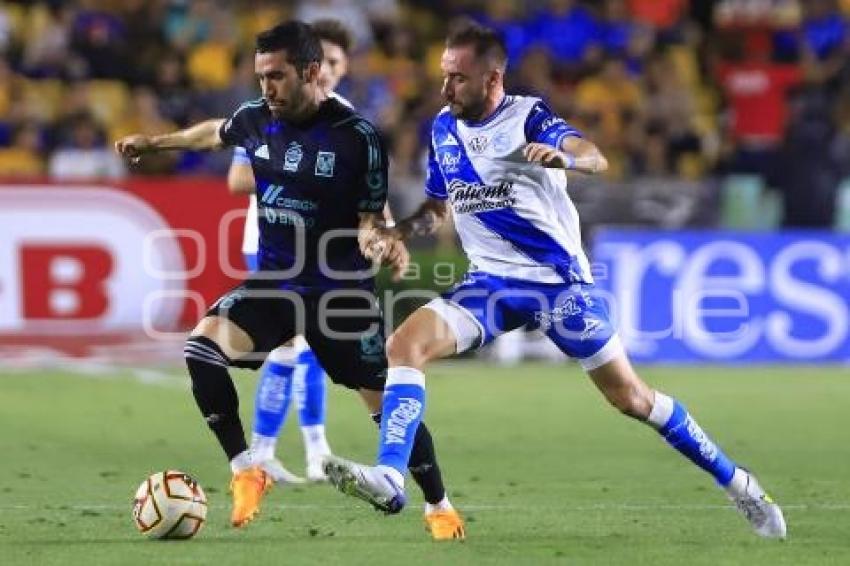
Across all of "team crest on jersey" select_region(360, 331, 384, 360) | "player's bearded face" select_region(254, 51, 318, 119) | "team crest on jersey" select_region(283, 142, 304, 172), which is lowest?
"team crest on jersey" select_region(360, 331, 384, 360)

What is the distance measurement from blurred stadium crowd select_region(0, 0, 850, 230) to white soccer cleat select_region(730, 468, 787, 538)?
30.8ft

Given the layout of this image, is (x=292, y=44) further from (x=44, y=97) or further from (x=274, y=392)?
(x=44, y=97)

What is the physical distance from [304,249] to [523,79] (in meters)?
11.4

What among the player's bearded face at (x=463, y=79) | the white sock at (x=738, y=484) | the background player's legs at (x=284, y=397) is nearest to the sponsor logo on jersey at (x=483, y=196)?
the player's bearded face at (x=463, y=79)

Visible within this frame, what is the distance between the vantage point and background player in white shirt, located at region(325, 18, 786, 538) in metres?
8.18

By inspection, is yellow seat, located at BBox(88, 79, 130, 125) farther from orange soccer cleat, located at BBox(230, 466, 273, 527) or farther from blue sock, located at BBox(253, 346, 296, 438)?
orange soccer cleat, located at BBox(230, 466, 273, 527)

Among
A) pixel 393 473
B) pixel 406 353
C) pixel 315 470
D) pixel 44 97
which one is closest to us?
pixel 393 473

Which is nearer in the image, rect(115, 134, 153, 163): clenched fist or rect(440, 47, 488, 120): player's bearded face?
rect(440, 47, 488, 120): player's bearded face

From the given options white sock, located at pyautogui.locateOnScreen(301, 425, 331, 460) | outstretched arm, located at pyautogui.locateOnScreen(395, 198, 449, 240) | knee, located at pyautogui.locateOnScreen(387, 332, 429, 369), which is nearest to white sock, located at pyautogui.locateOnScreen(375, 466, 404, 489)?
knee, located at pyautogui.locateOnScreen(387, 332, 429, 369)

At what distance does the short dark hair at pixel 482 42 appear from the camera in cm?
817

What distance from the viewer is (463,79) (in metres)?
8.19

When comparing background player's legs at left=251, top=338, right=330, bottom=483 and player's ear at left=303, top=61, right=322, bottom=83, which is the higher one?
player's ear at left=303, top=61, right=322, bottom=83

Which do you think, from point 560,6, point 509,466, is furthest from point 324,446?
point 560,6

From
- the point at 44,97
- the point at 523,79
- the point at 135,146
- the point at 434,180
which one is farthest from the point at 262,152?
the point at 523,79
